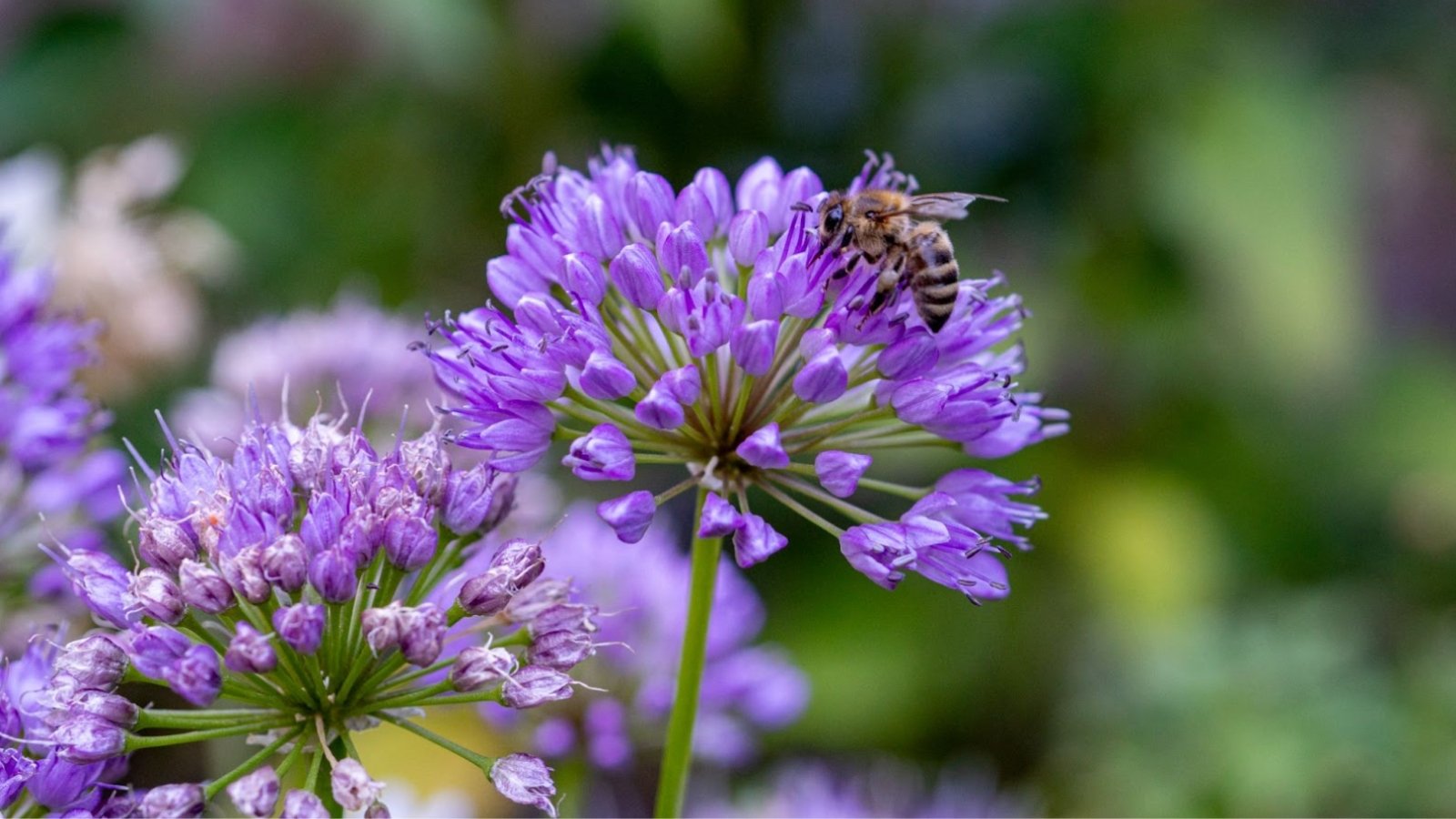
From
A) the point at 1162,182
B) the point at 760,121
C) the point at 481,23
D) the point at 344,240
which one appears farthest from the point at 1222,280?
the point at 344,240

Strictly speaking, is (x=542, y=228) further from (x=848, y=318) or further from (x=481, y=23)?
(x=481, y=23)

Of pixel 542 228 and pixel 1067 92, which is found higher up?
pixel 1067 92

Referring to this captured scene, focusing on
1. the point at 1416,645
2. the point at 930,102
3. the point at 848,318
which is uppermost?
the point at 930,102

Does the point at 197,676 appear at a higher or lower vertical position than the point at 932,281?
lower

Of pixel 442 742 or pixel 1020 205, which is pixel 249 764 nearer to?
pixel 442 742

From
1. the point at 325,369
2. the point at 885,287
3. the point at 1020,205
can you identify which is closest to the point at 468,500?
the point at 885,287

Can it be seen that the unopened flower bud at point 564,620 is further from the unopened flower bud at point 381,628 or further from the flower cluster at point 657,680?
the flower cluster at point 657,680
